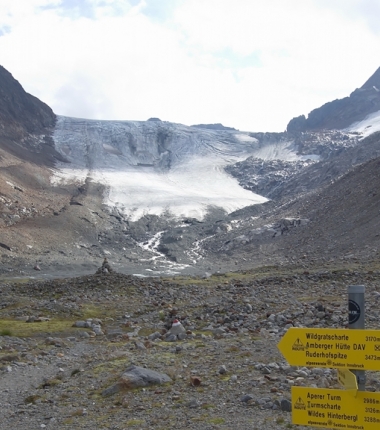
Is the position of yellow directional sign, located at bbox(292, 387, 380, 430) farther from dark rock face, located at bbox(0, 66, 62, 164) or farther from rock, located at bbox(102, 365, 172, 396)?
dark rock face, located at bbox(0, 66, 62, 164)

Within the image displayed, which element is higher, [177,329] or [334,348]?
[334,348]

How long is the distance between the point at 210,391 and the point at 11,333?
12980mm

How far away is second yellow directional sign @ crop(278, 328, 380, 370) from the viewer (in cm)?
637

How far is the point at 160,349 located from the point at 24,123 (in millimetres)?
147068

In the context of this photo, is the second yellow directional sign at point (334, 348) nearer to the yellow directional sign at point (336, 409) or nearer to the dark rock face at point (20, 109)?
the yellow directional sign at point (336, 409)

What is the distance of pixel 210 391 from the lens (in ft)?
41.9

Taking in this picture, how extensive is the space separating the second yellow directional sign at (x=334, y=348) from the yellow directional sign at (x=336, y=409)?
1.09 feet

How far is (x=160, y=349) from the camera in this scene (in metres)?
18.6

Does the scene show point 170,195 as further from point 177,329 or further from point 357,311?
point 357,311

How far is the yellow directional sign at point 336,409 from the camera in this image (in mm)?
6391

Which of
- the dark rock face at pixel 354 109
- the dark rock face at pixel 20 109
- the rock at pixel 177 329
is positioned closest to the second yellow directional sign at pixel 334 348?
the rock at pixel 177 329

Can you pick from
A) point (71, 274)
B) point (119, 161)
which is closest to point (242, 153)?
point (119, 161)

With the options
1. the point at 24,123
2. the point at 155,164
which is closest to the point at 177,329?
the point at 155,164

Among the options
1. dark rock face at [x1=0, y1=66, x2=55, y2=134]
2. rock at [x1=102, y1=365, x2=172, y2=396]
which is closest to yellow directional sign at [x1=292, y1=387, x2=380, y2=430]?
rock at [x1=102, y1=365, x2=172, y2=396]
